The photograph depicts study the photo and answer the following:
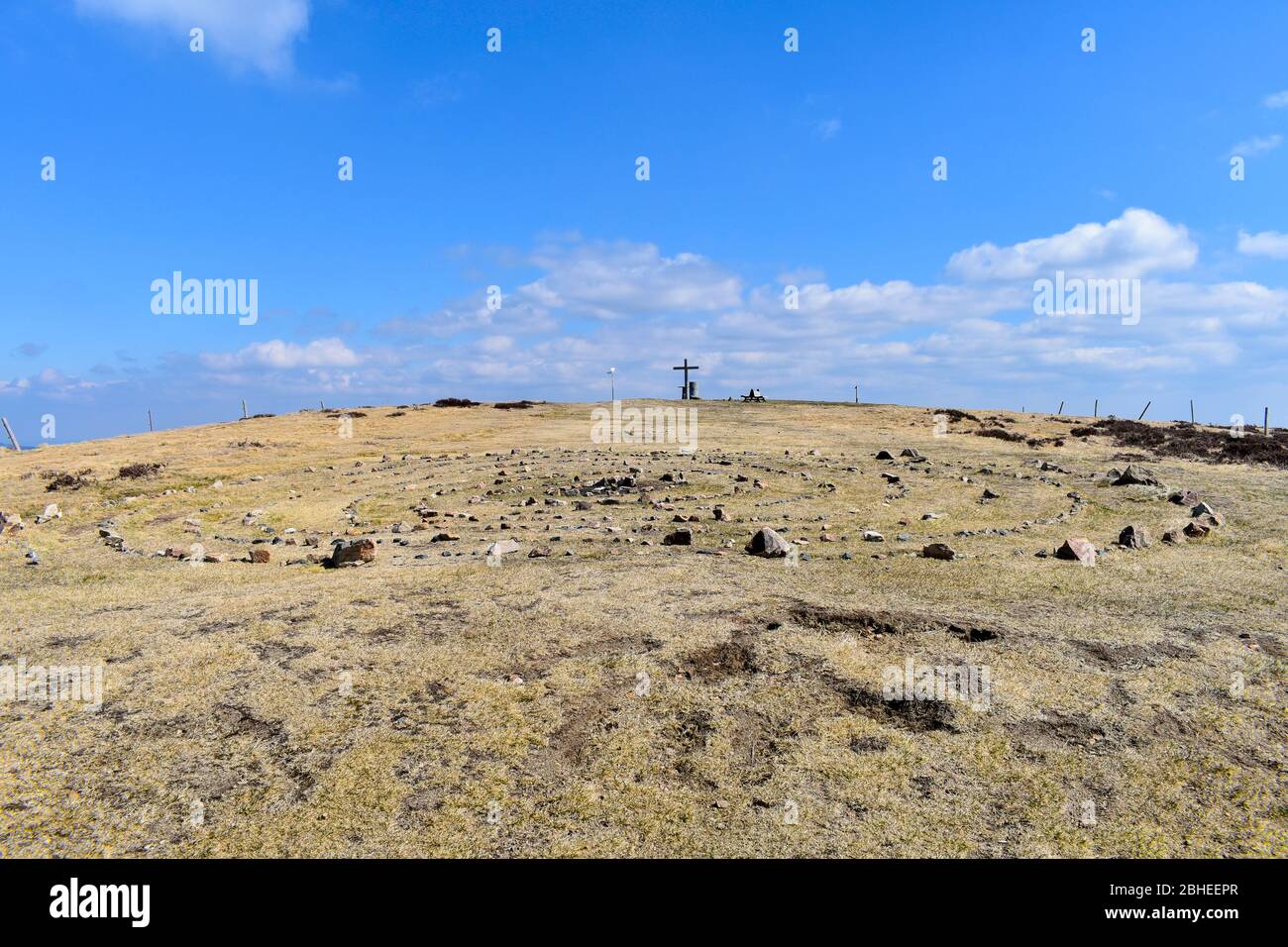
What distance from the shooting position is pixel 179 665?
727 centimetres

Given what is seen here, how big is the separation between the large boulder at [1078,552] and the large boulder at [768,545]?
4449mm

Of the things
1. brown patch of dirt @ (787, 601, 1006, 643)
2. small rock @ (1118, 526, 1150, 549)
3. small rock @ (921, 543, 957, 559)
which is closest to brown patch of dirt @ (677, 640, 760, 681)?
brown patch of dirt @ (787, 601, 1006, 643)

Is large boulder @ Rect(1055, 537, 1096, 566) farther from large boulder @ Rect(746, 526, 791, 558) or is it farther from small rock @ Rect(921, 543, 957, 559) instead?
large boulder @ Rect(746, 526, 791, 558)

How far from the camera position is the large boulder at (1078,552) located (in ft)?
36.8

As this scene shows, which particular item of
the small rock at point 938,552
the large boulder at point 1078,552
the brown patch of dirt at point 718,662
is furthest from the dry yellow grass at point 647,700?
the large boulder at point 1078,552

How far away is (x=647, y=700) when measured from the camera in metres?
6.48

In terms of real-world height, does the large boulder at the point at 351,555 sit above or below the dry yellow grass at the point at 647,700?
above

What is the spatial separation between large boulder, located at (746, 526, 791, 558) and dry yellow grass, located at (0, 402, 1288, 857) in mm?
445

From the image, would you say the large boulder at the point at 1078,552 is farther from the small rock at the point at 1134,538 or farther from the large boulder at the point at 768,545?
the large boulder at the point at 768,545

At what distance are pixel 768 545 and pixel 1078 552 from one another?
4.96 m

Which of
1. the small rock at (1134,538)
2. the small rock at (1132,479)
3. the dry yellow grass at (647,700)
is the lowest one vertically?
the dry yellow grass at (647,700)

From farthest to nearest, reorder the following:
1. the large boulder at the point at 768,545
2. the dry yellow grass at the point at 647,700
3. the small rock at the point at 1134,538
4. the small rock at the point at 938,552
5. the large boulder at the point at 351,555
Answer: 1. the small rock at the point at 1134,538
2. the large boulder at the point at 768,545
3. the large boulder at the point at 351,555
4. the small rock at the point at 938,552
5. the dry yellow grass at the point at 647,700
